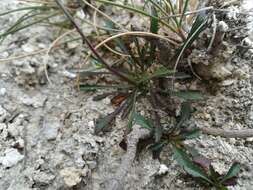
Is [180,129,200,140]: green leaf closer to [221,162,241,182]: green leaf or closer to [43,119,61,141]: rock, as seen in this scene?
[221,162,241,182]: green leaf

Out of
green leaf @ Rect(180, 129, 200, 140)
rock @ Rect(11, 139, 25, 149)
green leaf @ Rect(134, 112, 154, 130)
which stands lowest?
rock @ Rect(11, 139, 25, 149)

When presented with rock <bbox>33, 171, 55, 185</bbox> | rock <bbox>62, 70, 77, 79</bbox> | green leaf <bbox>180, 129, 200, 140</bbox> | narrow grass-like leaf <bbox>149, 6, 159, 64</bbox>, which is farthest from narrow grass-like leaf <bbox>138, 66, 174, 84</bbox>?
rock <bbox>33, 171, 55, 185</bbox>

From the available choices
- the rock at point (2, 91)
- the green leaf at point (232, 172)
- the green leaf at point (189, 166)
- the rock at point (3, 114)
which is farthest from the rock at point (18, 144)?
the green leaf at point (232, 172)

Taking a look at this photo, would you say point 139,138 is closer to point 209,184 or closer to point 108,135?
point 108,135

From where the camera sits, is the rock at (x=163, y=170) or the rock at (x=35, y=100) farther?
the rock at (x=35, y=100)

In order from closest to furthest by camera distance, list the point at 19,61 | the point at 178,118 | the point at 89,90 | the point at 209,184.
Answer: the point at 209,184
the point at 178,118
the point at 89,90
the point at 19,61

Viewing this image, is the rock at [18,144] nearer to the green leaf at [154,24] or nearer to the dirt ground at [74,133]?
the dirt ground at [74,133]

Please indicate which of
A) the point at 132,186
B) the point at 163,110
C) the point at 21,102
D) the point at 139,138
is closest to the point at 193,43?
the point at 163,110
